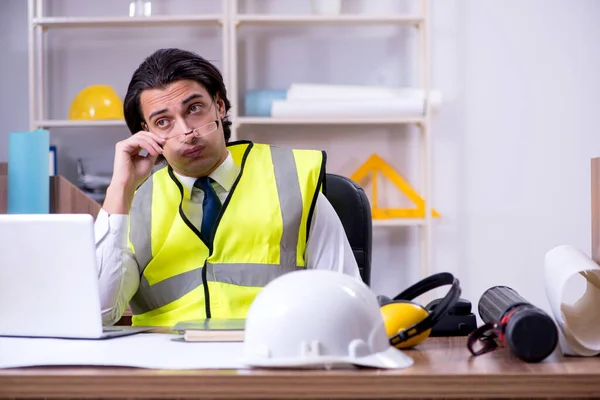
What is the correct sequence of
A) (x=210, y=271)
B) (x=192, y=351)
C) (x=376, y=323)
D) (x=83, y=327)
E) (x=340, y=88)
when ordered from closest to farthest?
(x=376, y=323) < (x=192, y=351) < (x=83, y=327) < (x=210, y=271) < (x=340, y=88)

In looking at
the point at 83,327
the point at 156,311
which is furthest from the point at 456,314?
the point at 156,311

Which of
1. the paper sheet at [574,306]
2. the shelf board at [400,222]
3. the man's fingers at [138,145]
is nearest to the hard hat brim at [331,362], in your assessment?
the paper sheet at [574,306]

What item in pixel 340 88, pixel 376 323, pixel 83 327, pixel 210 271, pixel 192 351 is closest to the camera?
pixel 376 323

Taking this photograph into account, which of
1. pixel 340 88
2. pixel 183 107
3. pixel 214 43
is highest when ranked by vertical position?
pixel 214 43

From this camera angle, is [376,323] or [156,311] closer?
[376,323]

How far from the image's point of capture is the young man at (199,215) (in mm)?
1805

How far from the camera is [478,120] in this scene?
3.64 meters

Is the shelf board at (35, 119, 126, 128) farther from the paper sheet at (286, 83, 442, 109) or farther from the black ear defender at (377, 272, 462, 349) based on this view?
the black ear defender at (377, 272, 462, 349)

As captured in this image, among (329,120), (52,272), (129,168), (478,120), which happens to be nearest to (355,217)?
(129,168)

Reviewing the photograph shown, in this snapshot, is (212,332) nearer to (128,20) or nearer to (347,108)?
(347,108)

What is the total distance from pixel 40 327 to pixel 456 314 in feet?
2.19

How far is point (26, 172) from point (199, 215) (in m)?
0.75

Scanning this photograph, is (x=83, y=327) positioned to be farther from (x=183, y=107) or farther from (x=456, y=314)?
(x=183, y=107)

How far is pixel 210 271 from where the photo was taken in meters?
1.82
